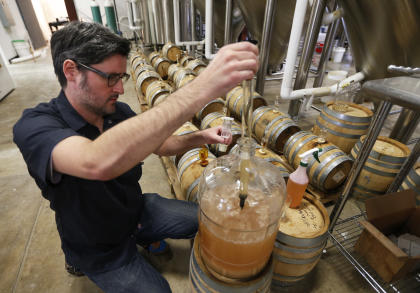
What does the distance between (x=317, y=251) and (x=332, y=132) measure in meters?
1.70

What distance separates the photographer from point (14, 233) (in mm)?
2100

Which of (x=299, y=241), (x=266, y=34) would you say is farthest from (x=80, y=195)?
(x=266, y=34)

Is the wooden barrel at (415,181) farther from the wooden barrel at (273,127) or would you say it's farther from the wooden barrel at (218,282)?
the wooden barrel at (218,282)

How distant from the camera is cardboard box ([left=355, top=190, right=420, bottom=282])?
53.3 inches

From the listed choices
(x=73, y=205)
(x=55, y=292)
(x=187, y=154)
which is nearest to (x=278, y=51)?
(x=187, y=154)

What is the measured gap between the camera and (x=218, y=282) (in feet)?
3.50

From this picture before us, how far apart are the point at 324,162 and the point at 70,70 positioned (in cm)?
205

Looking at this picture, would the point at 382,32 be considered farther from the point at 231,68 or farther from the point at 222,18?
the point at 222,18

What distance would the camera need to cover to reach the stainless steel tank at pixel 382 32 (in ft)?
6.23

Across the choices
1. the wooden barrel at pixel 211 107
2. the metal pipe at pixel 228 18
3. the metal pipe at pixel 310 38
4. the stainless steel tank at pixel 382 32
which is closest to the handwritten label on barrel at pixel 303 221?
the stainless steel tank at pixel 382 32

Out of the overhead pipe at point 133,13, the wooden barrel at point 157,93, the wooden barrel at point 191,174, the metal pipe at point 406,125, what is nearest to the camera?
the wooden barrel at point 191,174

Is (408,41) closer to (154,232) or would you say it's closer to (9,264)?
(154,232)

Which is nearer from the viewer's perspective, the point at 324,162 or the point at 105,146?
the point at 105,146

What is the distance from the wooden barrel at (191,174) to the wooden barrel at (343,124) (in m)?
1.58
